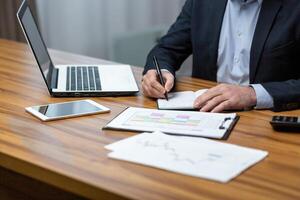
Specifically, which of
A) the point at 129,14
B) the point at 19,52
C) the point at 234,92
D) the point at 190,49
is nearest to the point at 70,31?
the point at 129,14

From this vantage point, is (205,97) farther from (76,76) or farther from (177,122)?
(76,76)

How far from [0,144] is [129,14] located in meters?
2.39

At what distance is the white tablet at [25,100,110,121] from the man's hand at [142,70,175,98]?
170 millimetres

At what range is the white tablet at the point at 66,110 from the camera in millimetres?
1442

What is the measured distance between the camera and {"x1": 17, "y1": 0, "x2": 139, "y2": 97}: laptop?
1646 mm

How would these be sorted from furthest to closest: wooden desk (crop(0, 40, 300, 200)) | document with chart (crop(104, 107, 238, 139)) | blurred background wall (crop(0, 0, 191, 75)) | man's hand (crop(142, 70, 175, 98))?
blurred background wall (crop(0, 0, 191, 75)) < man's hand (crop(142, 70, 175, 98)) < document with chart (crop(104, 107, 238, 139)) < wooden desk (crop(0, 40, 300, 200))

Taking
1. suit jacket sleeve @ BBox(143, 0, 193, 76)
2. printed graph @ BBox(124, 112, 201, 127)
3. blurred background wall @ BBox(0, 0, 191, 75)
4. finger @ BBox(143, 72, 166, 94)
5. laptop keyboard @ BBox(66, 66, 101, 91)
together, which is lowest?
blurred background wall @ BBox(0, 0, 191, 75)

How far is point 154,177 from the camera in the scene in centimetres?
107

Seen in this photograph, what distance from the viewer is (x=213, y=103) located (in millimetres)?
1479

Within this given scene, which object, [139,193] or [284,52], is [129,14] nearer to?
[284,52]

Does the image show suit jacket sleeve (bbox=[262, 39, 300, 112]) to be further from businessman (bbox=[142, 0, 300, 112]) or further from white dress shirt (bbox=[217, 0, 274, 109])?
white dress shirt (bbox=[217, 0, 274, 109])

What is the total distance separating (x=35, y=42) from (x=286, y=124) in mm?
835

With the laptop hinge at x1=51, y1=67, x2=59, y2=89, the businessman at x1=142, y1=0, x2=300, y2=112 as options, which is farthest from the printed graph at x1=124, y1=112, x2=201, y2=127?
the laptop hinge at x1=51, y1=67, x2=59, y2=89

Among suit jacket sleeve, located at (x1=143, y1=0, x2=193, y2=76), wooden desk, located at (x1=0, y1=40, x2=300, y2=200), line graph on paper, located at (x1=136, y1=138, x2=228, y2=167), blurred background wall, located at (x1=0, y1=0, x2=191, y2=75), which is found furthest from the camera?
blurred background wall, located at (x1=0, y1=0, x2=191, y2=75)
